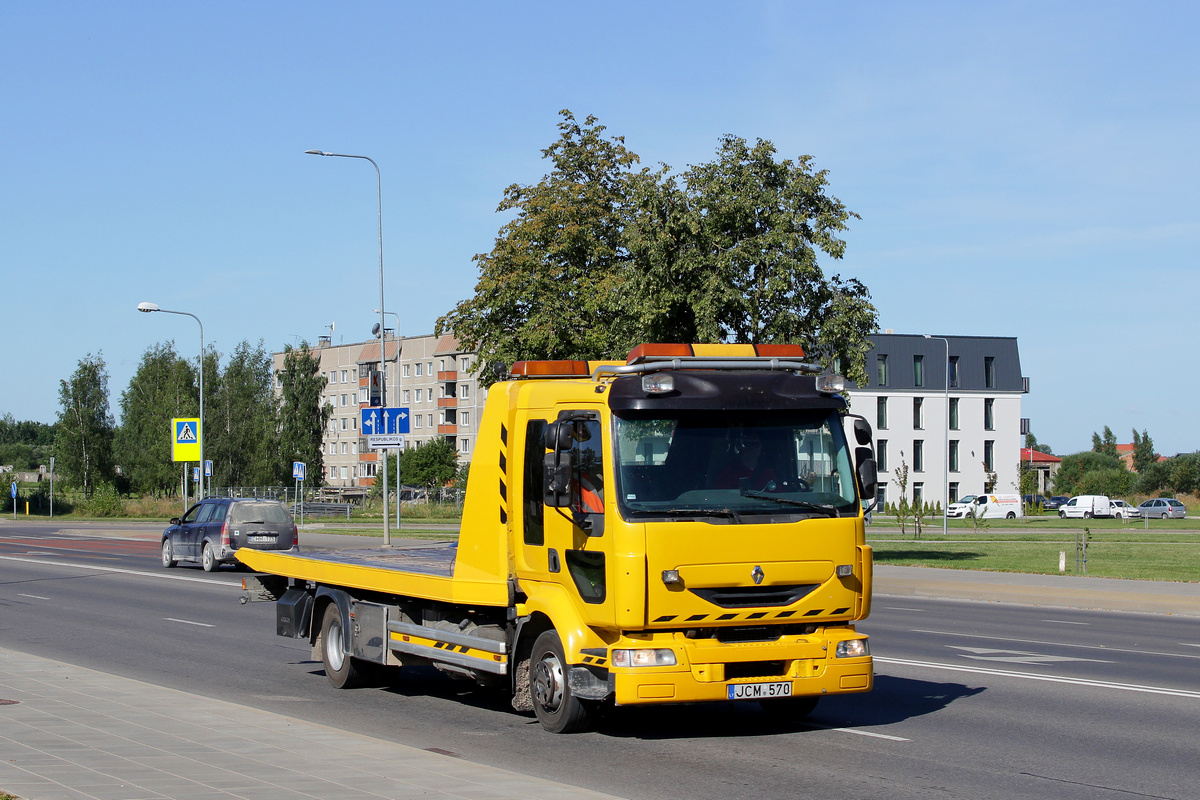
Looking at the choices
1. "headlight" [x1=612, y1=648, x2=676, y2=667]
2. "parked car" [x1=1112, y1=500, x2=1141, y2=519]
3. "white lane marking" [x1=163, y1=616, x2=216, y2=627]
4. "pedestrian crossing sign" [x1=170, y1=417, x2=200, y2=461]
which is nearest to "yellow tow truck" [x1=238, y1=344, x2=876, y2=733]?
"headlight" [x1=612, y1=648, x2=676, y2=667]

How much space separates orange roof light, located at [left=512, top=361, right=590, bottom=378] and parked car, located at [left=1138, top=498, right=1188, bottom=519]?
75841 millimetres

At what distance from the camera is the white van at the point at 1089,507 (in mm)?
79750

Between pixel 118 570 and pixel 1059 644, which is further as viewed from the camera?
pixel 118 570

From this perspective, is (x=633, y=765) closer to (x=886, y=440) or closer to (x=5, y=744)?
(x=5, y=744)

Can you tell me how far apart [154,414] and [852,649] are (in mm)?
99106

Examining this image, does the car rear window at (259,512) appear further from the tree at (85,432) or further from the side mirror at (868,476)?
the tree at (85,432)

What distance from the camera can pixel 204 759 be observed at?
7.38 meters

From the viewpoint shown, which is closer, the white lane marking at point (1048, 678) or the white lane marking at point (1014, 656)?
the white lane marking at point (1048, 678)

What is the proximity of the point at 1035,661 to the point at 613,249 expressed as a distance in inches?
883

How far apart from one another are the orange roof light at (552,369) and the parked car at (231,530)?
61.6 feet

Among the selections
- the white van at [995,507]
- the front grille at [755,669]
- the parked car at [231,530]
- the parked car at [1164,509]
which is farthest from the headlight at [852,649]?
the parked car at [1164,509]

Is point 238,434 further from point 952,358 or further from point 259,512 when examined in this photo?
A: point 259,512

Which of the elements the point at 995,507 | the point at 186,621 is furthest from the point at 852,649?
the point at 995,507

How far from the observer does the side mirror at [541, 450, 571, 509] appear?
8352 mm
